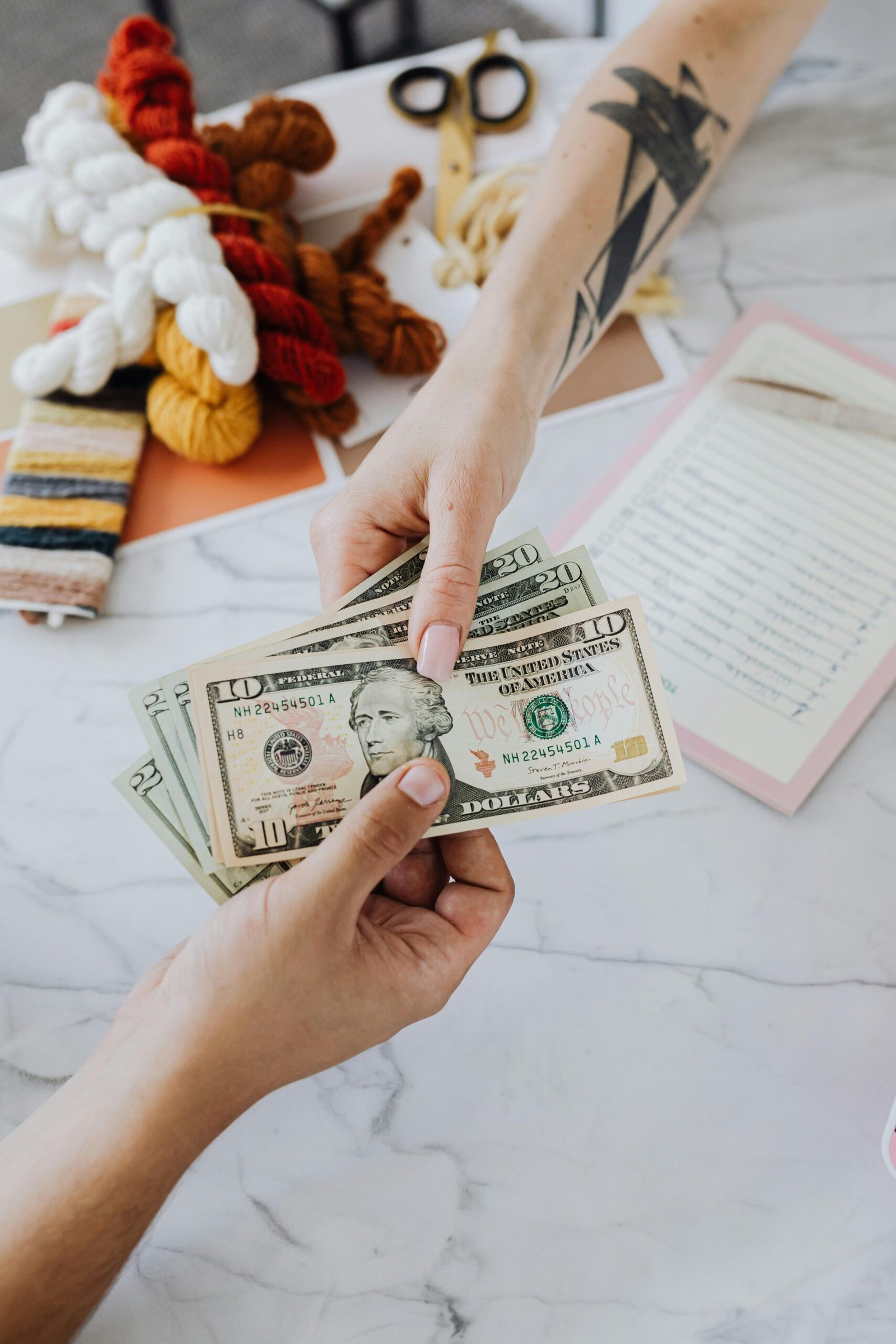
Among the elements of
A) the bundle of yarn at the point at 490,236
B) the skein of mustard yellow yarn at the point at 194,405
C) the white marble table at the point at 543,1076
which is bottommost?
the white marble table at the point at 543,1076

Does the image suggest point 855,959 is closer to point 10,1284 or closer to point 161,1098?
point 161,1098

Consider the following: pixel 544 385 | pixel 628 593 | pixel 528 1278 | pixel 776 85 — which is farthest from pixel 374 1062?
pixel 776 85

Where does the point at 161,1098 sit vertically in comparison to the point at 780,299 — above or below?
below

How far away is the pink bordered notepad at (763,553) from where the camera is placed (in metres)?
0.81

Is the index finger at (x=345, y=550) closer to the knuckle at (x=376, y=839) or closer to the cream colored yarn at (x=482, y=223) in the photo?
the knuckle at (x=376, y=839)

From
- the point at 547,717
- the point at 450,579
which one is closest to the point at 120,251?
the point at 450,579

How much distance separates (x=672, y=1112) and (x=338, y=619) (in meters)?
0.45

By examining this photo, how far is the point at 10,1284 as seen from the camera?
565mm

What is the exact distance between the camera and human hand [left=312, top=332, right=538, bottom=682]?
0.69 m

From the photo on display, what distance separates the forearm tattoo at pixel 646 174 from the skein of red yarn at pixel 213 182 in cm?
24

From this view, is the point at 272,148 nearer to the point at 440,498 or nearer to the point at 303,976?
the point at 440,498

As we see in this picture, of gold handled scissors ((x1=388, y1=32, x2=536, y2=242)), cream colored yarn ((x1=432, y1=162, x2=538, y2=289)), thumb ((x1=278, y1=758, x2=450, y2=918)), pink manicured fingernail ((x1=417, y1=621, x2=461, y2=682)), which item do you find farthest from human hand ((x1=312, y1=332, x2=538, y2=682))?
gold handled scissors ((x1=388, y1=32, x2=536, y2=242))

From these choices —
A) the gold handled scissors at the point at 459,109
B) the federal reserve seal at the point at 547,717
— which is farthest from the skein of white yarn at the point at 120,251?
the federal reserve seal at the point at 547,717

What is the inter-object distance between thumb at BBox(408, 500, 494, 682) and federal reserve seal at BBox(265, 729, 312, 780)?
11 centimetres
